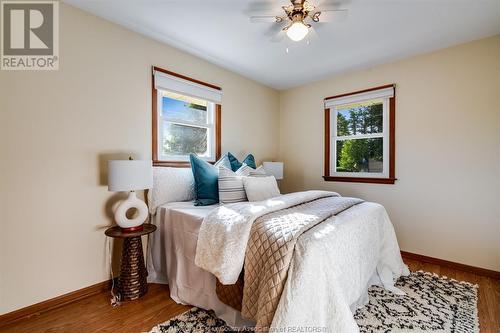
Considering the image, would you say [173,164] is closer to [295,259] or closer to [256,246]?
[256,246]

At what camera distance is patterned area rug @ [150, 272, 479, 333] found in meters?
1.59

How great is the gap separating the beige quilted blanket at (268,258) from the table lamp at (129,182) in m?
1.04

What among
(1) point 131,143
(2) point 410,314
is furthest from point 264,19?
(2) point 410,314

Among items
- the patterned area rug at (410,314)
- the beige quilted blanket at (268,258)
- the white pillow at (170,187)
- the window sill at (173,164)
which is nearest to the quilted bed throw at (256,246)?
the beige quilted blanket at (268,258)

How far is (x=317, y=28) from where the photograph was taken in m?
2.28

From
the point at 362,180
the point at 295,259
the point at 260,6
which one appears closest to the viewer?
the point at 295,259

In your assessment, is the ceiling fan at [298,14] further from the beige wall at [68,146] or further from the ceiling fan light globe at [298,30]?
the beige wall at [68,146]

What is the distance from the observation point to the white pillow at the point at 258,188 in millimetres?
2375

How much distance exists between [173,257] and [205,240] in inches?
23.9

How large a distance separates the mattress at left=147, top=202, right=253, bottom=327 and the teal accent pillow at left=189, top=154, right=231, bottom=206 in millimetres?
128

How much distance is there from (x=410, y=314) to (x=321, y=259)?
1079 mm

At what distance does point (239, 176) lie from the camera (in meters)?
2.47

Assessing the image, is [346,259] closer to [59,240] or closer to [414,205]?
[414,205]

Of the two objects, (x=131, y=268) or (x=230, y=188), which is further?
(x=230, y=188)
